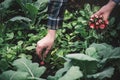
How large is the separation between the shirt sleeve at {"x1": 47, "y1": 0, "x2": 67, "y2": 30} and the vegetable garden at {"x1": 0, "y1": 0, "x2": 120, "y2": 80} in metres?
0.32

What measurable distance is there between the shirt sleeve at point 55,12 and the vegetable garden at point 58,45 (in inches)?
12.6

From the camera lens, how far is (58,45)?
3660mm

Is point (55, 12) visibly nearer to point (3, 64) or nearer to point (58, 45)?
point (3, 64)

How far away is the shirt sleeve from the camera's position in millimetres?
2787

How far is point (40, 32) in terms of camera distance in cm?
385

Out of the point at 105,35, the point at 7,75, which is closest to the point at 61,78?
the point at 7,75

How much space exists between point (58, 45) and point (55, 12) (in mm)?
900

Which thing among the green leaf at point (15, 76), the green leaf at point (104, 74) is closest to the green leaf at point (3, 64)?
the green leaf at point (15, 76)

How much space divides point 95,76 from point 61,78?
0.31m

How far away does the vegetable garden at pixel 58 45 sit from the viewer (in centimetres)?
285

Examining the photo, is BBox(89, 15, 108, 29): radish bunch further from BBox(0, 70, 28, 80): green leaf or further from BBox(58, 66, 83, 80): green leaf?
BBox(0, 70, 28, 80): green leaf

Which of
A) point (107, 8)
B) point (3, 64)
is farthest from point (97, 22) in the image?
point (3, 64)

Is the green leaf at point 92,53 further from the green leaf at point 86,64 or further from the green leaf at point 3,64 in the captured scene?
the green leaf at point 3,64

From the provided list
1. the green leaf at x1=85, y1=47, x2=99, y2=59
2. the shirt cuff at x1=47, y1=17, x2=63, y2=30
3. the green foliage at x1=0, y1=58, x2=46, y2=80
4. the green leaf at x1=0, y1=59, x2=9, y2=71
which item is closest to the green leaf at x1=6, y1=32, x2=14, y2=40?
the green leaf at x1=0, y1=59, x2=9, y2=71
